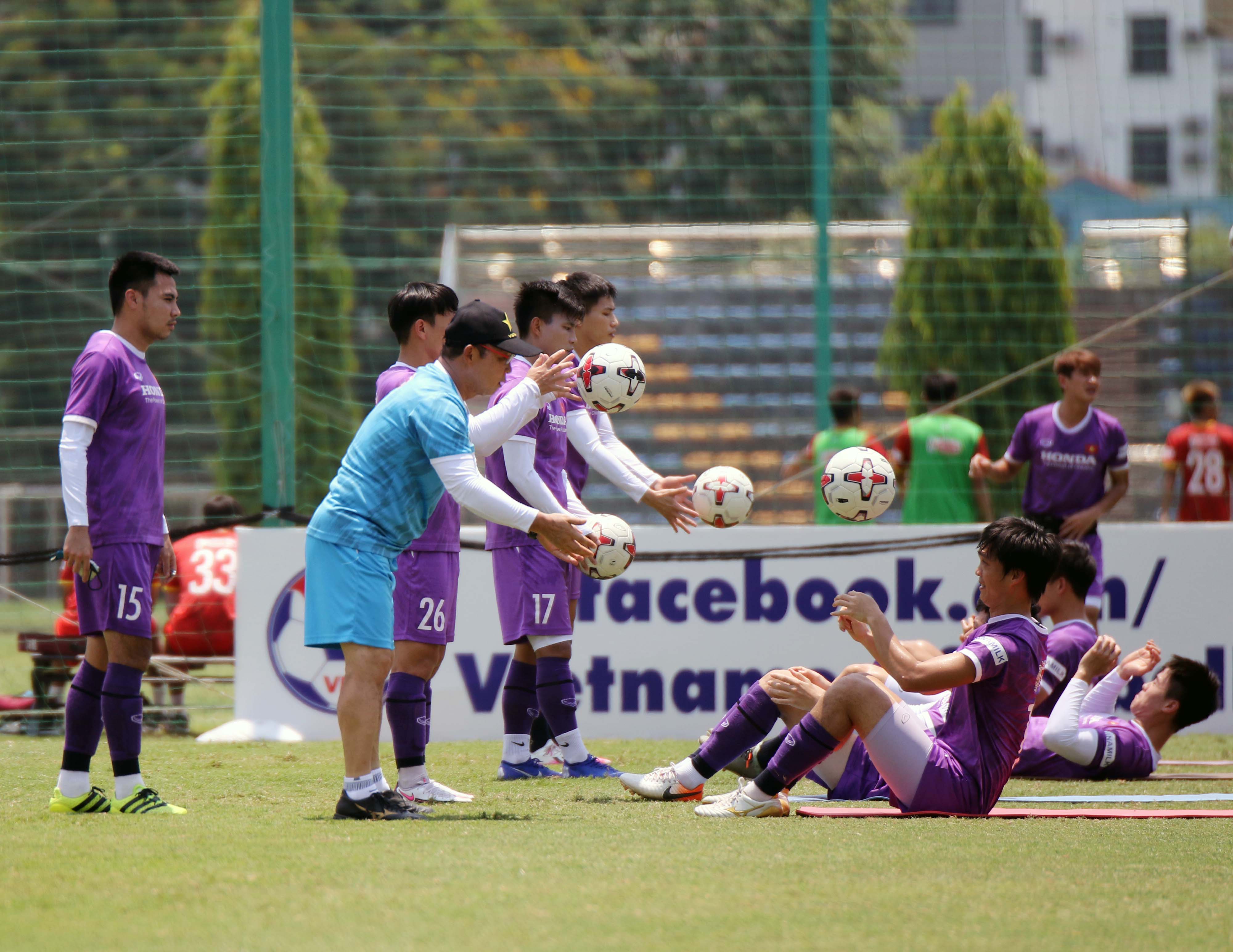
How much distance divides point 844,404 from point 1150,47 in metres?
4.29

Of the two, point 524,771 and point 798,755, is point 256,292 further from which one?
point 798,755

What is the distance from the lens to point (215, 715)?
9539mm

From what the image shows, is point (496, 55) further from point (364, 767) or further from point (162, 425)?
point (364, 767)

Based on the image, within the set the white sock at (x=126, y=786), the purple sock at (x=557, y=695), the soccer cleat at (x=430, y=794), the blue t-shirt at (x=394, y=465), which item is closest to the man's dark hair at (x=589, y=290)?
the purple sock at (x=557, y=695)

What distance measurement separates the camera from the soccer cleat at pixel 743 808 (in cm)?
498

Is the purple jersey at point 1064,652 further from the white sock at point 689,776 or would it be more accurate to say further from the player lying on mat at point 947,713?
the white sock at point 689,776

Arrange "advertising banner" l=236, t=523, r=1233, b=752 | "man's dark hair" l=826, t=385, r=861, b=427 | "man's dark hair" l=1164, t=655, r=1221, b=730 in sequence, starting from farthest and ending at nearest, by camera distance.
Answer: "man's dark hair" l=826, t=385, r=861, b=427 → "advertising banner" l=236, t=523, r=1233, b=752 → "man's dark hair" l=1164, t=655, r=1221, b=730

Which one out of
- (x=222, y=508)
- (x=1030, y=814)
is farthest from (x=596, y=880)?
A: (x=222, y=508)

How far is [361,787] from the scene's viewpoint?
16.0ft

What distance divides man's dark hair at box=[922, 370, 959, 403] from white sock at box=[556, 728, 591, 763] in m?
4.42

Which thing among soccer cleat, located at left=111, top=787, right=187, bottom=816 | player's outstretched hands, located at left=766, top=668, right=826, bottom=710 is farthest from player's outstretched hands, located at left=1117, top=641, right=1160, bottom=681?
soccer cleat, located at left=111, top=787, right=187, bottom=816

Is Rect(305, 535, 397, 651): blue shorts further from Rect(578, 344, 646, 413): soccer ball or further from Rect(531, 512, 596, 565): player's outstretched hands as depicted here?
Rect(578, 344, 646, 413): soccer ball

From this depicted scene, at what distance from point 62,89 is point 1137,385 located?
13.2 meters

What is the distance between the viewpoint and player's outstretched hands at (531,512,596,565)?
4.73m
